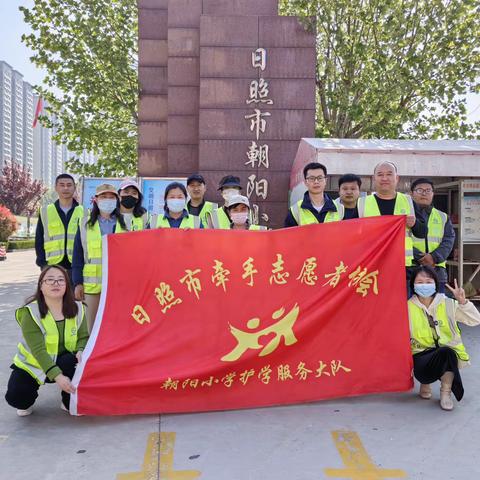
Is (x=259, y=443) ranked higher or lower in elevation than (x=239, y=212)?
lower

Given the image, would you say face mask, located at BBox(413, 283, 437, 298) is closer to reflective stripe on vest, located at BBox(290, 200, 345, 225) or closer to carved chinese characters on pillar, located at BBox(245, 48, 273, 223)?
reflective stripe on vest, located at BBox(290, 200, 345, 225)

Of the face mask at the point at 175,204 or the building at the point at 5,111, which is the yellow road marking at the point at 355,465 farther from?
the building at the point at 5,111

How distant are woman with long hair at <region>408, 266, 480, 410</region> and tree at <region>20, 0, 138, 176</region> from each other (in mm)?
11986

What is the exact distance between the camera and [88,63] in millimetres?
13891

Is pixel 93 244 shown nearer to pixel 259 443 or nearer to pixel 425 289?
pixel 259 443

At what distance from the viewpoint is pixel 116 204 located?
436 cm

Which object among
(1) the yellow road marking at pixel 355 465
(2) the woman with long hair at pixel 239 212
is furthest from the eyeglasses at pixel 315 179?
(1) the yellow road marking at pixel 355 465

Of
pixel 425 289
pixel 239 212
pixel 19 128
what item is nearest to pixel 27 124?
pixel 19 128

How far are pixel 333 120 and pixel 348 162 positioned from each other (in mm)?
8226

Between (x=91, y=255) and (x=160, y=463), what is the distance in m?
2.02

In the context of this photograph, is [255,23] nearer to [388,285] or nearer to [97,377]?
[388,285]

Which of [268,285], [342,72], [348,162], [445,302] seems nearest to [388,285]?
[445,302]

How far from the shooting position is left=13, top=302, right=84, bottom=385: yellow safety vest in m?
3.38

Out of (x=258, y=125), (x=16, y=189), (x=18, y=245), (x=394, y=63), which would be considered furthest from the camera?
(x=16, y=189)
